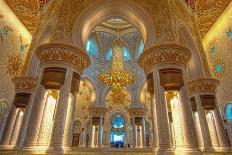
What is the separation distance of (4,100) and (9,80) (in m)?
1.16

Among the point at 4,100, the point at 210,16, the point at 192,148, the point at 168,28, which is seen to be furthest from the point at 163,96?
the point at 4,100

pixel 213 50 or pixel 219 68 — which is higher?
pixel 213 50

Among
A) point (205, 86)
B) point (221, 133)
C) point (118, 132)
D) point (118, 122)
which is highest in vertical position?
point (205, 86)

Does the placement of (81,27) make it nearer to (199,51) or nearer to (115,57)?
(199,51)

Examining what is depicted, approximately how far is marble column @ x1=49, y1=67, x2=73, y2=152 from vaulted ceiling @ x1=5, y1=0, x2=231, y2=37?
5416 mm

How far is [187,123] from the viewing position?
179 inches

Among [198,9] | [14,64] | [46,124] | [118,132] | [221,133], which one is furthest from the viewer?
[118,132]

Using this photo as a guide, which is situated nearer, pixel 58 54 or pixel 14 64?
pixel 58 54

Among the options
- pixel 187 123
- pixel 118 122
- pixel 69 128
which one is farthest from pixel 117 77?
pixel 118 122

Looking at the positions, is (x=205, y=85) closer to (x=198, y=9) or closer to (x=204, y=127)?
(x=204, y=127)

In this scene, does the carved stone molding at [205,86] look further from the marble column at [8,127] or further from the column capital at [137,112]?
the marble column at [8,127]

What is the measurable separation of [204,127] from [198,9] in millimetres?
6379

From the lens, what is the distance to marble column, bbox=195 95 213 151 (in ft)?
18.6

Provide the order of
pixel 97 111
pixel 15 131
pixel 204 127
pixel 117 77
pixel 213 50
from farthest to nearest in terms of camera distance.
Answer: pixel 97 111, pixel 117 77, pixel 213 50, pixel 15 131, pixel 204 127
